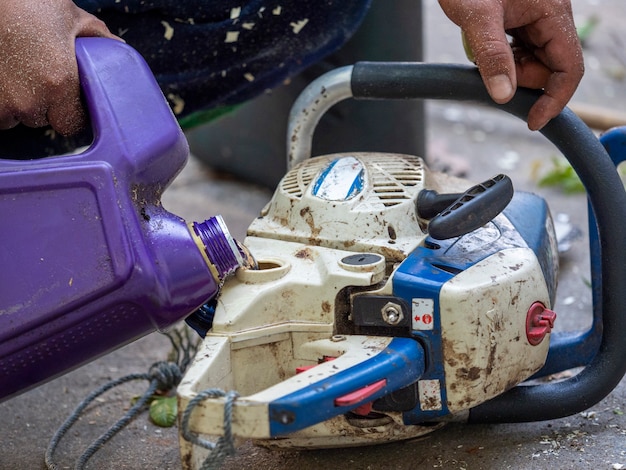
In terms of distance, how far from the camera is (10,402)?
4.39ft

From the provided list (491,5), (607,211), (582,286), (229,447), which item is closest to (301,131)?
(491,5)

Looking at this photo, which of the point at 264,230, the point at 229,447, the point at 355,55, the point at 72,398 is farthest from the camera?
the point at 355,55

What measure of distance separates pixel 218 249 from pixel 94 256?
0.45ft

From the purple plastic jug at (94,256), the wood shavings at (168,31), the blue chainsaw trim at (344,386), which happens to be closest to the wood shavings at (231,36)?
the wood shavings at (168,31)

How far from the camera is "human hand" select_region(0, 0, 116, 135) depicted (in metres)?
0.99

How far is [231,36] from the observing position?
1475mm

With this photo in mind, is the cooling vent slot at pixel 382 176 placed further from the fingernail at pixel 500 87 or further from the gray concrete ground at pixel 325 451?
the gray concrete ground at pixel 325 451

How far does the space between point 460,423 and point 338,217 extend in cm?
33

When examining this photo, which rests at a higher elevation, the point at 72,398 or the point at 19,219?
the point at 19,219

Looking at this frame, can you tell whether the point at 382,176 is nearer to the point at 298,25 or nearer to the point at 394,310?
the point at 394,310

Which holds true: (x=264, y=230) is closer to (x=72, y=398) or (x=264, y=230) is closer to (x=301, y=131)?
(x=301, y=131)

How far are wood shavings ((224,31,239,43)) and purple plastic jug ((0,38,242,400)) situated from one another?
527 millimetres

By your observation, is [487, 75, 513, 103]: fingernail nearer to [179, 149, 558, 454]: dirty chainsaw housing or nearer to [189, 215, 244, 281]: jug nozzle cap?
[179, 149, 558, 454]: dirty chainsaw housing

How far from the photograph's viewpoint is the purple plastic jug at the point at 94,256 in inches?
36.0
